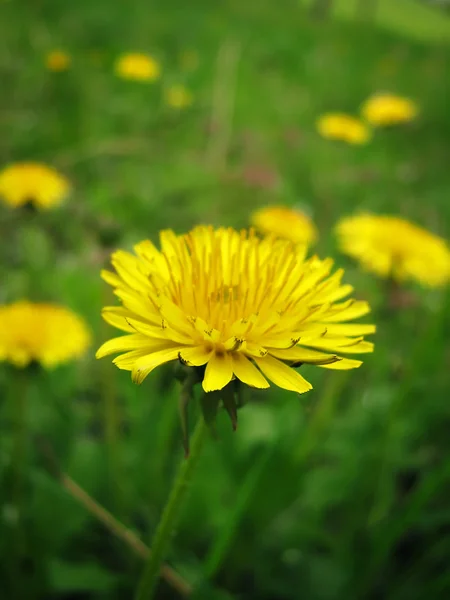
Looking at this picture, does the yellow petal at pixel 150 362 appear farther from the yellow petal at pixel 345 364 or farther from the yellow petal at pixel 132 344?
the yellow petal at pixel 345 364

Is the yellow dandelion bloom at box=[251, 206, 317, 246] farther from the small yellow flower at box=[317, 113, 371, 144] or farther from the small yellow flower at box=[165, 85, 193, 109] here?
the small yellow flower at box=[165, 85, 193, 109]

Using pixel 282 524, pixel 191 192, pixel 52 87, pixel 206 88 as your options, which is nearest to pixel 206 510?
pixel 282 524

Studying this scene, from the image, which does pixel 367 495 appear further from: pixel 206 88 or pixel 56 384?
pixel 206 88

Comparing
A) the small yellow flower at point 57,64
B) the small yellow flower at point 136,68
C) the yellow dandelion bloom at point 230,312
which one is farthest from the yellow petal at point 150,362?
the small yellow flower at point 136,68

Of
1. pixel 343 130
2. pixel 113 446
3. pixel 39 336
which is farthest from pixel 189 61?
pixel 113 446

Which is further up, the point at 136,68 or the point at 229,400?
the point at 136,68

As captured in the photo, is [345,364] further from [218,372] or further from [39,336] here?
[39,336]
